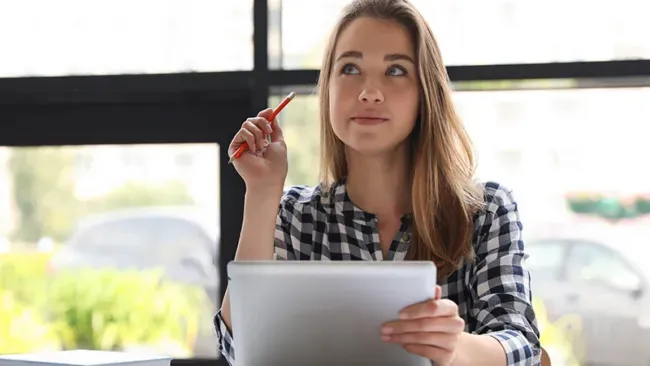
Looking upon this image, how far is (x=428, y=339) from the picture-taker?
4.03 ft

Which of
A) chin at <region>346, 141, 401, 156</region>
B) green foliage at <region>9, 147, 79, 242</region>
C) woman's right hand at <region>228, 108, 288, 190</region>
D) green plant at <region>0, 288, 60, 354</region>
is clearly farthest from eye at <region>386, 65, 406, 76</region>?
green plant at <region>0, 288, 60, 354</region>

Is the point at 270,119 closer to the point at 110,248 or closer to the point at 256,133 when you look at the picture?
the point at 256,133

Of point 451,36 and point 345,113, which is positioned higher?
point 451,36

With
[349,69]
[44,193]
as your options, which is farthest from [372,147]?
[44,193]

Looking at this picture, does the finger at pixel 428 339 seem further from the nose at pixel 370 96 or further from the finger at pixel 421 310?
the nose at pixel 370 96

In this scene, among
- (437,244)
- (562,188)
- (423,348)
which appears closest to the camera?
(423,348)

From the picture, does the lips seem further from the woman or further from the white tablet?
the white tablet

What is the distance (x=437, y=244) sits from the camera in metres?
1.73

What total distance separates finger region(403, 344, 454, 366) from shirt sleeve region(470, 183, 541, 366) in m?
0.25

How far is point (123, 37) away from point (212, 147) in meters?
0.39

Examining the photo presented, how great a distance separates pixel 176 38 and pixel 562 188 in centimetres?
105

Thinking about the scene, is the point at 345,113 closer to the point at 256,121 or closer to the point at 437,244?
the point at 256,121

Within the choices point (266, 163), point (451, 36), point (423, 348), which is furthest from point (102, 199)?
point (423, 348)

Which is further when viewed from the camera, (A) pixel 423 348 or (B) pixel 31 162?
(B) pixel 31 162
